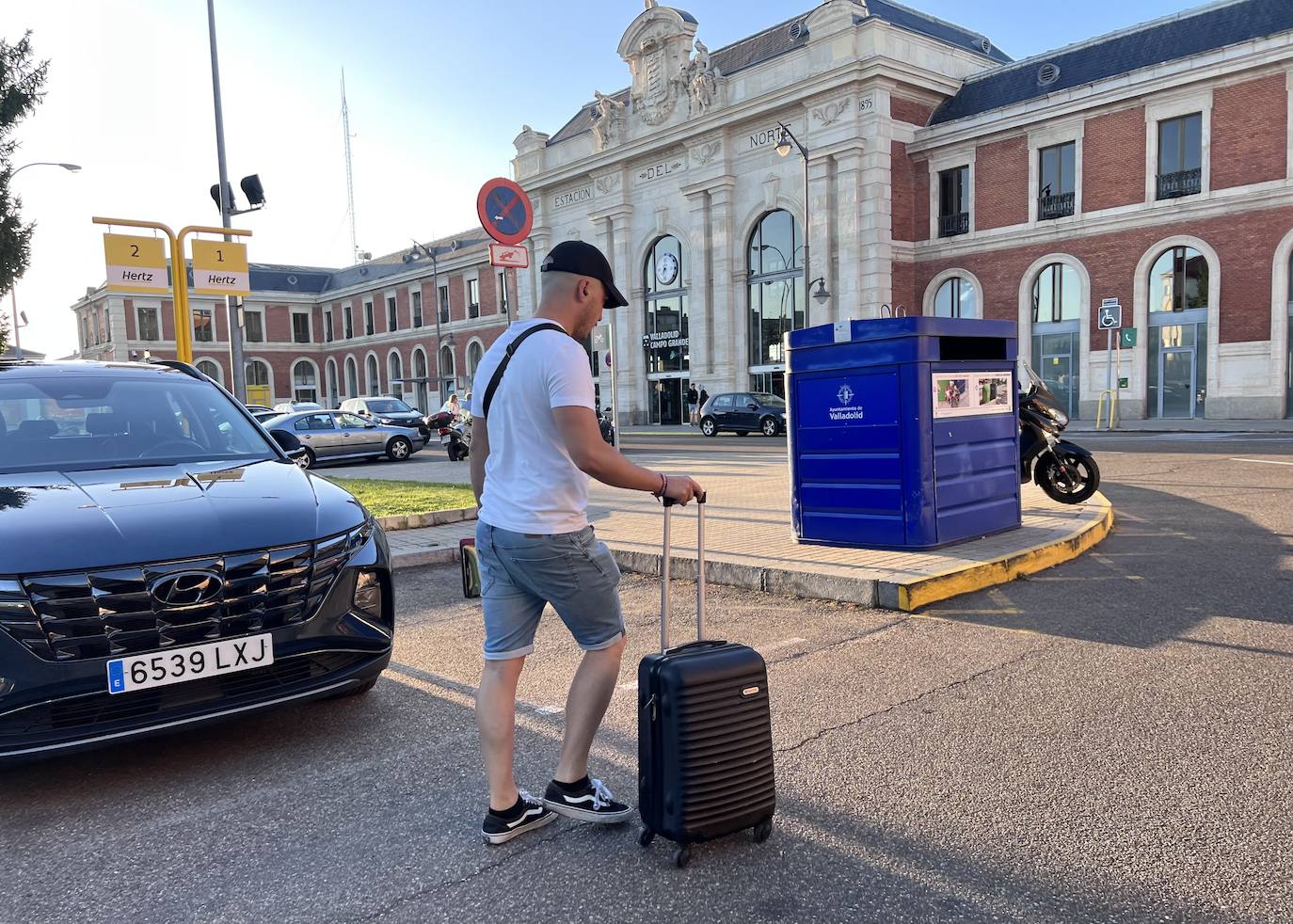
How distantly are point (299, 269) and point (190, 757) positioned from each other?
78818 mm

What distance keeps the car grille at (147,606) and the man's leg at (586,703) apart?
1281 mm

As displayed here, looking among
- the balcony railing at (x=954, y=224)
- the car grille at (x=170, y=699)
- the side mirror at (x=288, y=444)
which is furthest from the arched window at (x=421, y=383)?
the car grille at (x=170, y=699)

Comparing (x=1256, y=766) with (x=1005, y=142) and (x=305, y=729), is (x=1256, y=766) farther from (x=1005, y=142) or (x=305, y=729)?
(x=1005, y=142)

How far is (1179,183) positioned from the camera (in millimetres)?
26938

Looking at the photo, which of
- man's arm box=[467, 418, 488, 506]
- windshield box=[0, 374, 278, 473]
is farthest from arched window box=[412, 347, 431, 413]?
man's arm box=[467, 418, 488, 506]

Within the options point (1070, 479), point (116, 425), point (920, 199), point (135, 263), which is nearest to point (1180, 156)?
point (920, 199)

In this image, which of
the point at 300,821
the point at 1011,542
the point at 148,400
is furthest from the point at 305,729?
the point at 1011,542

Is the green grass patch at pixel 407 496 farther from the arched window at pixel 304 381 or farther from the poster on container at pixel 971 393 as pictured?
the arched window at pixel 304 381

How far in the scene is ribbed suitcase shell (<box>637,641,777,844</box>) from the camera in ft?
8.36

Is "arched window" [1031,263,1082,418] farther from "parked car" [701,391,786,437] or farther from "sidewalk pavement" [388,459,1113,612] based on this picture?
"sidewalk pavement" [388,459,1113,612]

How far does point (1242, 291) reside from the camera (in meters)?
25.6

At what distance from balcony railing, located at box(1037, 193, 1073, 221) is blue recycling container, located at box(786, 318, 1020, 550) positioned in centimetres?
2625

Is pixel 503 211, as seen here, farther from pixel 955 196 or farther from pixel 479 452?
pixel 955 196

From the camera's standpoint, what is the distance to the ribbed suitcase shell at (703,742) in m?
2.55
